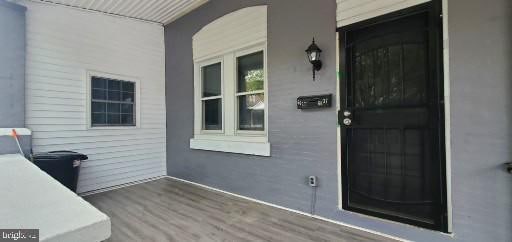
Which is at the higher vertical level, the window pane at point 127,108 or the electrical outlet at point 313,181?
the window pane at point 127,108

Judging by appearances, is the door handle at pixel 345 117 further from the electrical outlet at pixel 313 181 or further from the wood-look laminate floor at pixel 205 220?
the wood-look laminate floor at pixel 205 220

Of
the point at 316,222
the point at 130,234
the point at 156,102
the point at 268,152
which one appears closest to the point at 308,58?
the point at 268,152

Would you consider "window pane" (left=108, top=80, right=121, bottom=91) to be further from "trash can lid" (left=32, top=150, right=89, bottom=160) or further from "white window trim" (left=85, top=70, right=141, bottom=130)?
"trash can lid" (left=32, top=150, right=89, bottom=160)

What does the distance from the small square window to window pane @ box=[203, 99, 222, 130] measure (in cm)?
152

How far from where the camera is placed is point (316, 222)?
2.83m

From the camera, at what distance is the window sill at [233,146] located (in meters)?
3.49

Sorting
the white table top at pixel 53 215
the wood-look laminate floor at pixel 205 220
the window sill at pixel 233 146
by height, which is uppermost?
the white table top at pixel 53 215

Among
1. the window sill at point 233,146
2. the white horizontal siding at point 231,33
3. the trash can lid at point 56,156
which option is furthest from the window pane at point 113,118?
the white horizontal siding at point 231,33

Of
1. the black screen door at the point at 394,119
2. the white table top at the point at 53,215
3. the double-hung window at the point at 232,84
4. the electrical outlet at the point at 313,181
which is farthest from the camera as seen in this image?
the double-hung window at the point at 232,84

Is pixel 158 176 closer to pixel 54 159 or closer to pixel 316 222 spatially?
pixel 54 159

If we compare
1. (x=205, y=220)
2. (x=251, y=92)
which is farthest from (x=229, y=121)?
(x=205, y=220)

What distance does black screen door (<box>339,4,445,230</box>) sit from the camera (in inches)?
87.6

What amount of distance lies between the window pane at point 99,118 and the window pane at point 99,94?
0.30 metres

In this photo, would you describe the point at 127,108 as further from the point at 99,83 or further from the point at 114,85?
the point at 99,83
